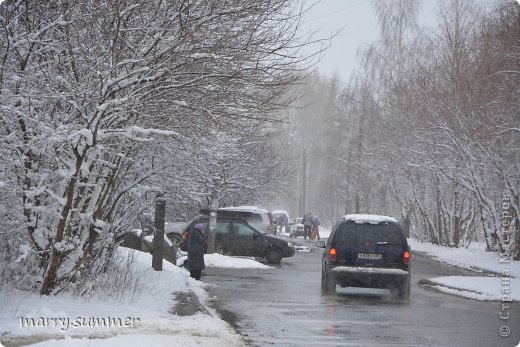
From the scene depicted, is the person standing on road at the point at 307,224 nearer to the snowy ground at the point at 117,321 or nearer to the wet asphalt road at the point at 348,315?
the wet asphalt road at the point at 348,315

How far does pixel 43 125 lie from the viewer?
34.9 ft

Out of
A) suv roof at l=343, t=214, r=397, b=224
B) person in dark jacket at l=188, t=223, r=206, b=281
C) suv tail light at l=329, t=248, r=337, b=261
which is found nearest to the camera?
suv tail light at l=329, t=248, r=337, b=261

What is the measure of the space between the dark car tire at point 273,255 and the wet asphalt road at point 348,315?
6.63 metres

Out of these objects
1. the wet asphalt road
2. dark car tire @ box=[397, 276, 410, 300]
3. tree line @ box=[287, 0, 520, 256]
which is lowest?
the wet asphalt road

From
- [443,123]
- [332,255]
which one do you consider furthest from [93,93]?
[443,123]

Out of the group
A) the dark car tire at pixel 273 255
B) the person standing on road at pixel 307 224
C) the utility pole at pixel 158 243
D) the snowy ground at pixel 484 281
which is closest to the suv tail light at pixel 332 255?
the snowy ground at pixel 484 281

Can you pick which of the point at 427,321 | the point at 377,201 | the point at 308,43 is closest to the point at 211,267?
the point at 427,321

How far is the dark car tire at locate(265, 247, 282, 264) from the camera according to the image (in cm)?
2833

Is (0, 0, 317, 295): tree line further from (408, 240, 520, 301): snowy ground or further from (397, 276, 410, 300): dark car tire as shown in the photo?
(408, 240, 520, 301): snowy ground

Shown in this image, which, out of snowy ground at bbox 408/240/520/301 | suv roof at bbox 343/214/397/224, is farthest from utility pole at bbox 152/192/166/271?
snowy ground at bbox 408/240/520/301

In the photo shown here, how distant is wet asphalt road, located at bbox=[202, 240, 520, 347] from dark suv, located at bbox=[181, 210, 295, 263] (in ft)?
22.2

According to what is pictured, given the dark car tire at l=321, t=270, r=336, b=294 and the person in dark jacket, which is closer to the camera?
the dark car tire at l=321, t=270, r=336, b=294

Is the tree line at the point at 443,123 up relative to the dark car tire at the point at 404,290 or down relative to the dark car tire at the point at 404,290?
up

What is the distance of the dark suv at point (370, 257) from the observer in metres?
16.8
